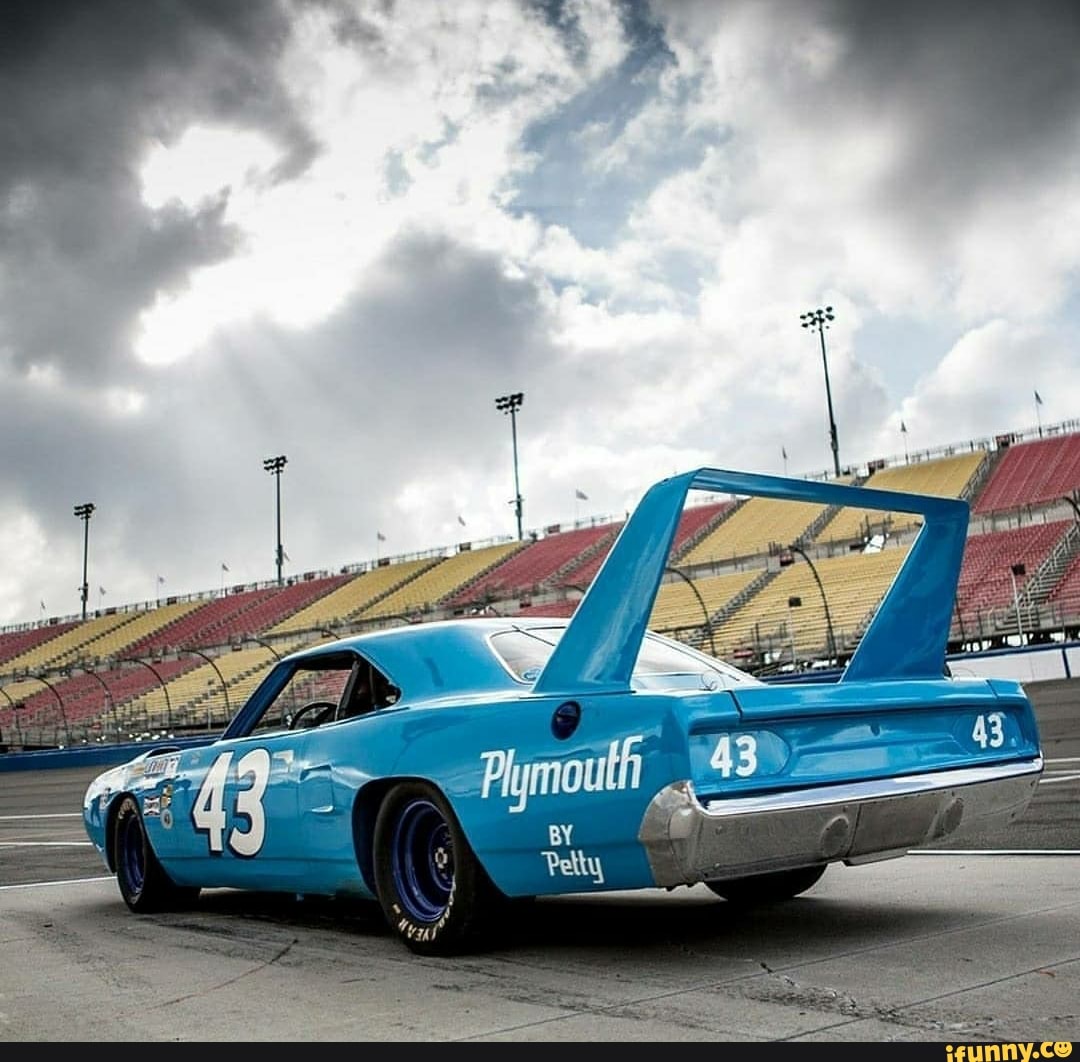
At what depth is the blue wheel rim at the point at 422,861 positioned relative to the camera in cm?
478

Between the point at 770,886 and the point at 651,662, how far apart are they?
1331 mm

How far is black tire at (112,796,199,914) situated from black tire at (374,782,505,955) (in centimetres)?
220

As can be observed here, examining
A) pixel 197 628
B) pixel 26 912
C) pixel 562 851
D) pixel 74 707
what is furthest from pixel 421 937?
pixel 197 628

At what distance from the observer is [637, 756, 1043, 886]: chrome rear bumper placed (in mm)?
3939

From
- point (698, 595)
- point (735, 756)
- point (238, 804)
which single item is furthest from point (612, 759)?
point (698, 595)

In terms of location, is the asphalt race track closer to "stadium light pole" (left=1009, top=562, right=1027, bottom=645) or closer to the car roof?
the car roof

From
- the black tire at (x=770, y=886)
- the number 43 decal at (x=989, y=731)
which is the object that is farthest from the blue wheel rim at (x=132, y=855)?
the number 43 decal at (x=989, y=731)

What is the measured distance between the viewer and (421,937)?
4684 mm

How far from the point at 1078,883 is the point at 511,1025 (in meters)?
3.11

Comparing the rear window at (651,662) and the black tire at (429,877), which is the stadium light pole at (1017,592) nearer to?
the rear window at (651,662)

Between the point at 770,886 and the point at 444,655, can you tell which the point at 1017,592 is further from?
the point at 444,655

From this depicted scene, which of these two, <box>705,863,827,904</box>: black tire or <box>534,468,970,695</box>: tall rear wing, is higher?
<box>534,468,970,695</box>: tall rear wing

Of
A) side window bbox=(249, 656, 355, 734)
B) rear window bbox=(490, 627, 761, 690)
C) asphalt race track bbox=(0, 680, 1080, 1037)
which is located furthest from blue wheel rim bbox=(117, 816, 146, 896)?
rear window bbox=(490, 627, 761, 690)

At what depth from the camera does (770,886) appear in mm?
5707
